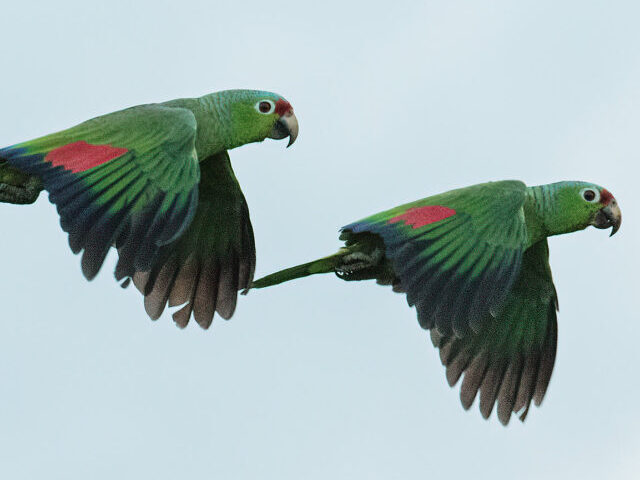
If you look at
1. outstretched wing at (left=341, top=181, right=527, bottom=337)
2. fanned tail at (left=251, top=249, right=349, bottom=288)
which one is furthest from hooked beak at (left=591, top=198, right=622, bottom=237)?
fanned tail at (left=251, top=249, right=349, bottom=288)

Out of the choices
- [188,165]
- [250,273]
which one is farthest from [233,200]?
[188,165]

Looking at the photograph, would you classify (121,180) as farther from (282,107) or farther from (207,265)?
(207,265)

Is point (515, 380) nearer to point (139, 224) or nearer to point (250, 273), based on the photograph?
point (250, 273)

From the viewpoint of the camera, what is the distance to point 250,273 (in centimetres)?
1555

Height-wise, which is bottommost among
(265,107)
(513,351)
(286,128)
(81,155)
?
(513,351)

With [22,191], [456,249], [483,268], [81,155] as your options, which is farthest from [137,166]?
[483,268]

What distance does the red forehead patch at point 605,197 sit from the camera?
595 inches

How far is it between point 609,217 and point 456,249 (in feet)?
6.78

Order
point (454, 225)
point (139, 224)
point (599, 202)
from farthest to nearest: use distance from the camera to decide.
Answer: point (599, 202)
point (454, 225)
point (139, 224)

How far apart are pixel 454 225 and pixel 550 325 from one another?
241 centimetres

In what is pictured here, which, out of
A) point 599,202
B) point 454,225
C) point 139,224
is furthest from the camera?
point 599,202

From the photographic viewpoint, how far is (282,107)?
14.7m

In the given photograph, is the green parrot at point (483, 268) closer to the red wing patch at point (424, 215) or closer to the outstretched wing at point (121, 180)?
the red wing patch at point (424, 215)

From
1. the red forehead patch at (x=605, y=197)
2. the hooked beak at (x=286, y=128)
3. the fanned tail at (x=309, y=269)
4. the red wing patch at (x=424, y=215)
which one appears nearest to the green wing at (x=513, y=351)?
the red forehead patch at (x=605, y=197)
